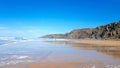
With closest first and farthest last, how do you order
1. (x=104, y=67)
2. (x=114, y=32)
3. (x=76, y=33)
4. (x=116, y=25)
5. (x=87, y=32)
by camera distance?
(x=104, y=67)
(x=114, y=32)
(x=116, y=25)
(x=87, y=32)
(x=76, y=33)

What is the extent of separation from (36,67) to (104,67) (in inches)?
148

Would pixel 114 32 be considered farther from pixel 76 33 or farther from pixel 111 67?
pixel 111 67

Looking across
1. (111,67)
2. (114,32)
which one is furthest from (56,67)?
(114,32)

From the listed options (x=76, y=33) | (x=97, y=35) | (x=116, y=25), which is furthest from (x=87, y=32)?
(x=116, y=25)

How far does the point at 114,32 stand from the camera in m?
106

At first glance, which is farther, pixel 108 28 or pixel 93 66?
pixel 108 28

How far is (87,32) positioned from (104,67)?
142 metres

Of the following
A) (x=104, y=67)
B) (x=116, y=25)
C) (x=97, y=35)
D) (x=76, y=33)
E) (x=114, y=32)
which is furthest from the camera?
(x=76, y=33)

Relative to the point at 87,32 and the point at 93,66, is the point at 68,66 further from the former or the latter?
the point at 87,32

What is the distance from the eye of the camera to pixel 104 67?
11.5 metres

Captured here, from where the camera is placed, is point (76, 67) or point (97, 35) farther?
point (97, 35)

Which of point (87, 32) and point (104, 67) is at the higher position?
point (87, 32)

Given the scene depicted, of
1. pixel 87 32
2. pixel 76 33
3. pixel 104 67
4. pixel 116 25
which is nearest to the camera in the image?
pixel 104 67

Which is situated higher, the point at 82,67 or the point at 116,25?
the point at 116,25
